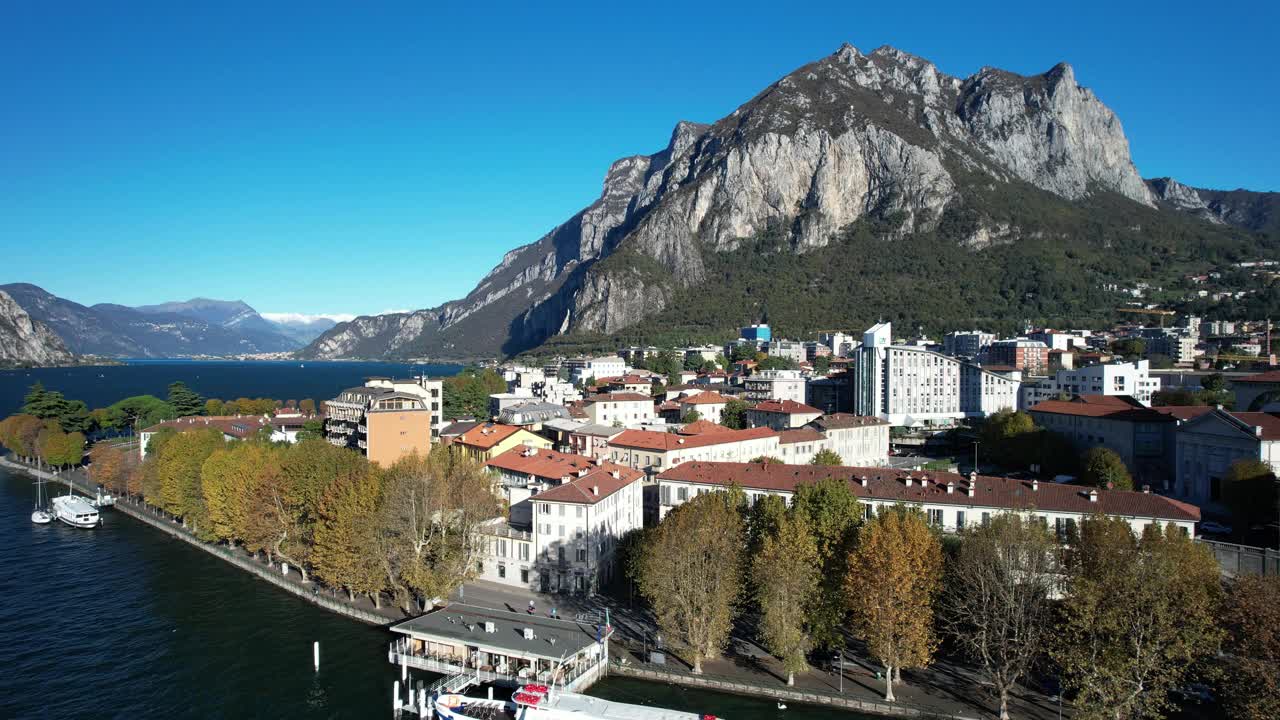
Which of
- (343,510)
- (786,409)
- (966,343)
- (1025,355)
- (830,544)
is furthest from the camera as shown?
(966,343)

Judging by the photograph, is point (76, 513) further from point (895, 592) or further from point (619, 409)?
point (895, 592)

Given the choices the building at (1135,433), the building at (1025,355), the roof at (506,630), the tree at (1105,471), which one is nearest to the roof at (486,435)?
the roof at (506,630)

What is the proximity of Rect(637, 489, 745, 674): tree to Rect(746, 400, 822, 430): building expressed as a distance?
154 ft

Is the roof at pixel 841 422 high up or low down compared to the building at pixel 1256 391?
down

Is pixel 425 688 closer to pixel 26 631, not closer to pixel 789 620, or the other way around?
pixel 789 620

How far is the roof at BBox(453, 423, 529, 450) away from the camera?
66.1 metres

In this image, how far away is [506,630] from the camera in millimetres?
36875

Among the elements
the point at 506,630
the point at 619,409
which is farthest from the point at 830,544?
the point at 619,409

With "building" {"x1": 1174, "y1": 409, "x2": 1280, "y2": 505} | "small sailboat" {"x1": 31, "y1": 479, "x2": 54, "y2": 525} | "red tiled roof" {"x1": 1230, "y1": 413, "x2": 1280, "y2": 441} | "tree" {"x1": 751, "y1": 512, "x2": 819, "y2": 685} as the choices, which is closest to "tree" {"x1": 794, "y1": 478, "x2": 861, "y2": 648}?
"tree" {"x1": 751, "y1": 512, "x2": 819, "y2": 685}

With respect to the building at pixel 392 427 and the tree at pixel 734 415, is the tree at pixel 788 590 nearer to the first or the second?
the building at pixel 392 427

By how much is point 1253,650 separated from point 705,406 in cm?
6967

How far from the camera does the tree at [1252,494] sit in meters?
47.6

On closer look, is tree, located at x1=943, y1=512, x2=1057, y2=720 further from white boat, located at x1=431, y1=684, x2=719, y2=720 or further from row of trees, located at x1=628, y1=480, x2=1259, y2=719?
white boat, located at x1=431, y1=684, x2=719, y2=720

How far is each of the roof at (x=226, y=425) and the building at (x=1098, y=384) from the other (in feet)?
316
